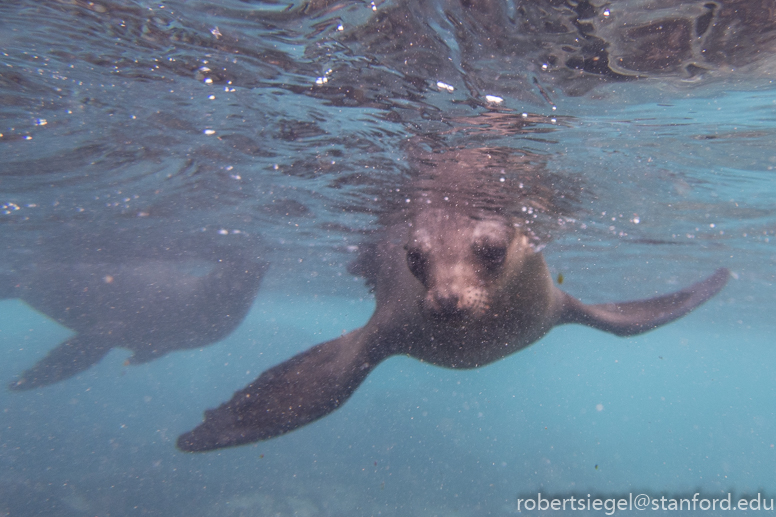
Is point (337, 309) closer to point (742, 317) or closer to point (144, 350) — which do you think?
point (144, 350)

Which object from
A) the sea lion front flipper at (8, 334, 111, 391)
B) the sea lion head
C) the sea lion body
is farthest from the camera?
the sea lion front flipper at (8, 334, 111, 391)

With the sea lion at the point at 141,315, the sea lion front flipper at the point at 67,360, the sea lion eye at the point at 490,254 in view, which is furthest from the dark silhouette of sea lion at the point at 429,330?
the sea lion front flipper at the point at 67,360

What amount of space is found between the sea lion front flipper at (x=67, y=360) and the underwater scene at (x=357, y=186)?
0.25ft

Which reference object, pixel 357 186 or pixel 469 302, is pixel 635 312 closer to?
pixel 469 302

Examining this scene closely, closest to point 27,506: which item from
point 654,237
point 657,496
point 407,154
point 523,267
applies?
point 407,154

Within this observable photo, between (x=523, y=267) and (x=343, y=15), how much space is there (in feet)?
11.0

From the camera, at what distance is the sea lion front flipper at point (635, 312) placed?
5.80 m

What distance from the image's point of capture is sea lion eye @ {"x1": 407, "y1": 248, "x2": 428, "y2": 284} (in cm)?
445

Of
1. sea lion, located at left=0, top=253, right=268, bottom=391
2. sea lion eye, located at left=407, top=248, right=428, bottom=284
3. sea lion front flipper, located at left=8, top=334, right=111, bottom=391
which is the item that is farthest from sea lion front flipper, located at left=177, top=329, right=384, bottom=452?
sea lion front flipper, located at left=8, top=334, right=111, bottom=391

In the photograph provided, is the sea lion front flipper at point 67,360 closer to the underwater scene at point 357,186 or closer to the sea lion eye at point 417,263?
the underwater scene at point 357,186

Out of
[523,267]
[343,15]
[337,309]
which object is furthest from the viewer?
[337,309]

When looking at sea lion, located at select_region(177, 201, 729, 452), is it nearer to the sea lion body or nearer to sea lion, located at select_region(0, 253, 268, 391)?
the sea lion body

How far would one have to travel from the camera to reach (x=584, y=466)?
2734 centimetres

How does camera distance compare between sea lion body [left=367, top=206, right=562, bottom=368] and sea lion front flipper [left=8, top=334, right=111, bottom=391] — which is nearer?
sea lion body [left=367, top=206, right=562, bottom=368]
